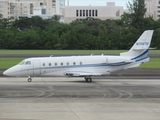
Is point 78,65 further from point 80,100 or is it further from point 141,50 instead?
point 80,100

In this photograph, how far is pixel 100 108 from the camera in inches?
939

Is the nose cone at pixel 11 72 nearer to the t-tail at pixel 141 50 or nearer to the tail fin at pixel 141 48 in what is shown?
the t-tail at pixel 141 50

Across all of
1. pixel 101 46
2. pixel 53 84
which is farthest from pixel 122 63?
pixel 101 46

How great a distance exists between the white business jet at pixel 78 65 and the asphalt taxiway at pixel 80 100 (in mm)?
1274

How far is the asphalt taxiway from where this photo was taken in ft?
71.4

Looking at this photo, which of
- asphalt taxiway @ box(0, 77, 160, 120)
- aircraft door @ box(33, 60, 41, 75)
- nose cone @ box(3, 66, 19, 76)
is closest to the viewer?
asphalt taxiway @ box(0, 77, 160, 120)

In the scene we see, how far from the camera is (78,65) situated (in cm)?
A: 3875

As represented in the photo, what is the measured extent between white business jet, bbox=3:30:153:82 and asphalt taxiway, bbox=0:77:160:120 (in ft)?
4.18

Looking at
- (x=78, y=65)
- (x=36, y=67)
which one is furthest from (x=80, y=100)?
(x=78, y=65)

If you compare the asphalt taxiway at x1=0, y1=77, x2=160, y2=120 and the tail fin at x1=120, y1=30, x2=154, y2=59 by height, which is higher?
the tail fin at x1=120, y1=30, x2=154, y2=59

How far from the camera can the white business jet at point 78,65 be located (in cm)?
3791

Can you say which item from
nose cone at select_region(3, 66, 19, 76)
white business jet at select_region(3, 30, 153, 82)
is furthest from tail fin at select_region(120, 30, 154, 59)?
nose cone at select_region(3, 66, 19, 76)

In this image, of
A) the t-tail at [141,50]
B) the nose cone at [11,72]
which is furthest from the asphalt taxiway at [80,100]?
the t-tail at [141,50]

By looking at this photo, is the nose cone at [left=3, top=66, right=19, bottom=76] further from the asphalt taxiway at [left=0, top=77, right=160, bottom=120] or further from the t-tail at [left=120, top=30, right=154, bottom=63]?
the t-tail at [left=120, top=30, right=154, bottom=63]
